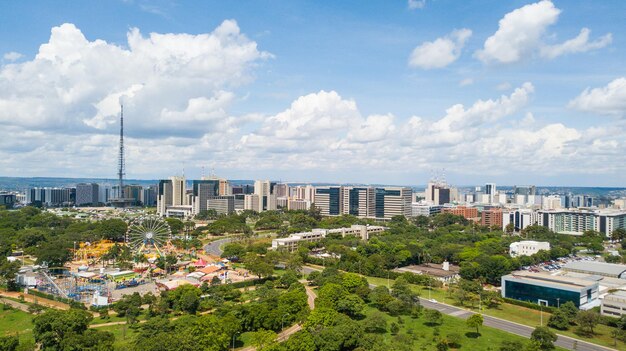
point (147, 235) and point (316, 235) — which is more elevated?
point (147, 235)

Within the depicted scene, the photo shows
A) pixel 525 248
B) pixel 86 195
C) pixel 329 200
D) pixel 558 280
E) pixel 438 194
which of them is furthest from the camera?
pixel 86 195

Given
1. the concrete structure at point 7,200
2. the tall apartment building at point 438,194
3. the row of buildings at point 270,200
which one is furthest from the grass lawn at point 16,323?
the tall apartment building at point 438,194

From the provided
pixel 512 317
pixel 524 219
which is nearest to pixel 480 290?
pixel 512 317

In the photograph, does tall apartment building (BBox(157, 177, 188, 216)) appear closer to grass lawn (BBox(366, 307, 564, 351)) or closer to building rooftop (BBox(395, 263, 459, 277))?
building rooftop (BBox(395, 263, 459, 277))

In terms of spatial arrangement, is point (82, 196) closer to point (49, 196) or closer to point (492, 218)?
point (49, 196)

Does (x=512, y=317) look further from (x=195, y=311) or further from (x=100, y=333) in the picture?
(x=100, y=333)

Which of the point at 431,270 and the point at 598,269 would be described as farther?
the point at 431,270

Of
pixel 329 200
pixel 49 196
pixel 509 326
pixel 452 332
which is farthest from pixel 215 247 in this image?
pixel 49 196
